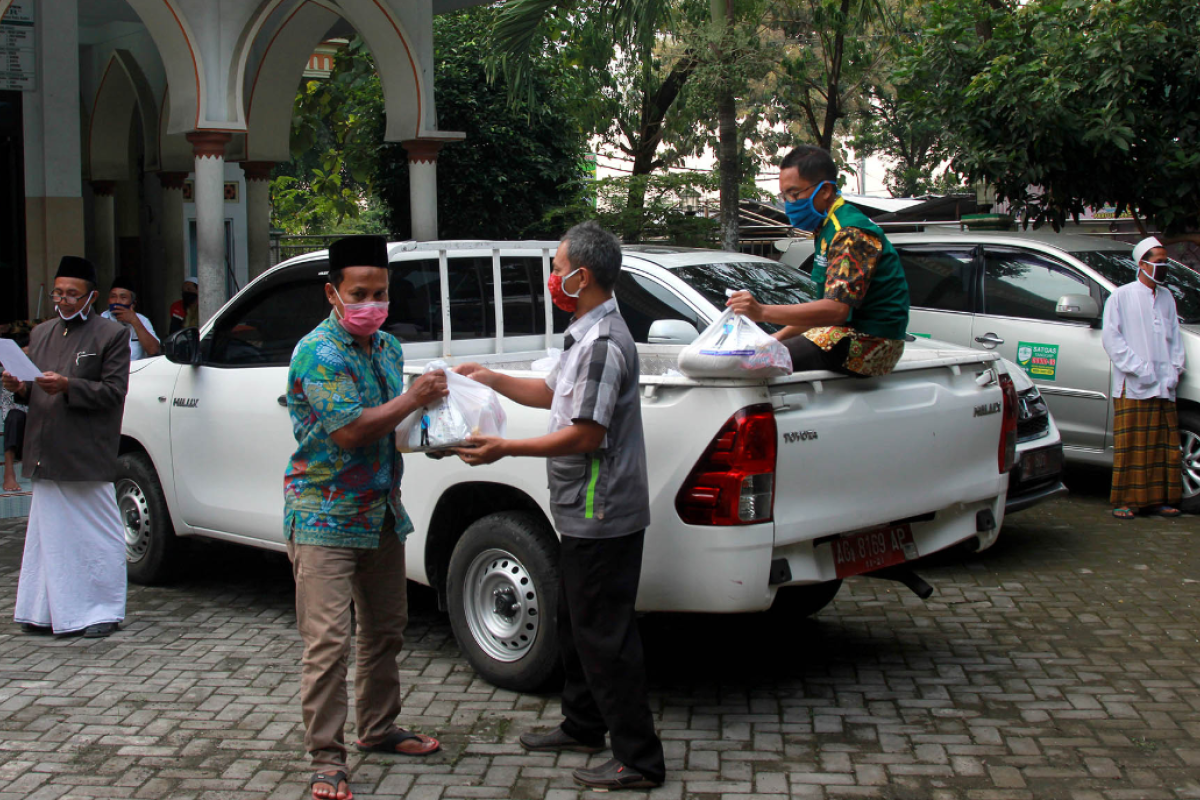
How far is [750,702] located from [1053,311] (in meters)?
5.42

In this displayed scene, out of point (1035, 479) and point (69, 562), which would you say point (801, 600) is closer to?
point (1035, 479)

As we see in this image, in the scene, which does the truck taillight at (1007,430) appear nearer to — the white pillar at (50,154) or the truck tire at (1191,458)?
the truck tire at (1191,458)

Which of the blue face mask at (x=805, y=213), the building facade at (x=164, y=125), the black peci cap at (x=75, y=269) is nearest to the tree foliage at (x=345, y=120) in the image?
the building facade at (x=164, y=125)

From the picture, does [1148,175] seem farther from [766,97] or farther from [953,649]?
[766,97]

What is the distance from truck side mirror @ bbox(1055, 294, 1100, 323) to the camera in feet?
28.6

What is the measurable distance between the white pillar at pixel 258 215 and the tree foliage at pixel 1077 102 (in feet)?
29.8

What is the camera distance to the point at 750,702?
4.94 meters

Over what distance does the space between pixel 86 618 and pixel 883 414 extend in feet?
13.0

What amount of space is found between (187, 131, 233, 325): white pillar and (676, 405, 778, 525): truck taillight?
8.78 metres

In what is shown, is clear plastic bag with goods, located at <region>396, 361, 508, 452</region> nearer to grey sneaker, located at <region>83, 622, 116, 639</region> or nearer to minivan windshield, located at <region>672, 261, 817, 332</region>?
grey sneaker, located at <region>83, 622, 116, 639</region>

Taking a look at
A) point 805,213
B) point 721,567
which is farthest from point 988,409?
point 721,567

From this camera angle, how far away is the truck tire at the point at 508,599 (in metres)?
4.74

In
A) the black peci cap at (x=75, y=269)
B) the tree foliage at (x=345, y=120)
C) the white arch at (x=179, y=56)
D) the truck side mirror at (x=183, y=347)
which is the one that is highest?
the tree foliage at (x=345, y=120)

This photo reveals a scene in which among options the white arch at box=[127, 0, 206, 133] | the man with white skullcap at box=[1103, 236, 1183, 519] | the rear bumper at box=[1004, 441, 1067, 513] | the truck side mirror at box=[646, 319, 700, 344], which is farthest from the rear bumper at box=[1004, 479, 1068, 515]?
the white arch at box=[127, 0, 206, 133]
